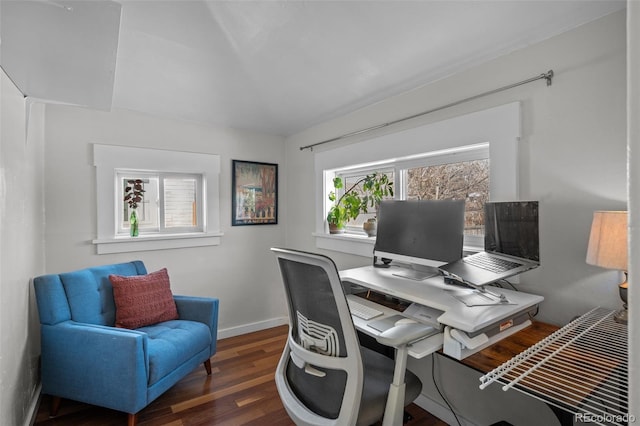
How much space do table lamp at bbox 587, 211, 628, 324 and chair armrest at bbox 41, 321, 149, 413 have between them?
2.23 meters

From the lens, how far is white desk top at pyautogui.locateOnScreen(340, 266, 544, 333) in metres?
1.25

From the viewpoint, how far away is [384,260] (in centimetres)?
226

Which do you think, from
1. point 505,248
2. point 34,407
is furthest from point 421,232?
point 34,407

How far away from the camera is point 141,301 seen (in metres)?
2.26

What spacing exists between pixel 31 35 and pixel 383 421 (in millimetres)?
1790

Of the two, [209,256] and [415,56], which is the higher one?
[415,56]

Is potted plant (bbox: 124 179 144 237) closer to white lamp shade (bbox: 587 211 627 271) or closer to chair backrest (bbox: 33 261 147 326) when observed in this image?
chair backrest (bbox: 33 261 147 326)

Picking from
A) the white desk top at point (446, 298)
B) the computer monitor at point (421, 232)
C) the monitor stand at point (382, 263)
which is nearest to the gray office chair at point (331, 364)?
the white desk top at point (446, 298)

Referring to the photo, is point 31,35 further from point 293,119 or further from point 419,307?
point 293,119

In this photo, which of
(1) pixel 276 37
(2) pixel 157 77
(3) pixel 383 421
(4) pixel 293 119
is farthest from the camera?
(4) pixel 293 119

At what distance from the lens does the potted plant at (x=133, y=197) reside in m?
2.75

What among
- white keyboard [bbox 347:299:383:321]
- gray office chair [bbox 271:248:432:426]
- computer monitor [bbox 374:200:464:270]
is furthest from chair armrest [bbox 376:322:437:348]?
computer monitor [bbox 374:200:464:270]

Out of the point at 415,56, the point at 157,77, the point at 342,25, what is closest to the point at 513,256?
the point at 415,56

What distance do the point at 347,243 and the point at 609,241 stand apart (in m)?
1.78
